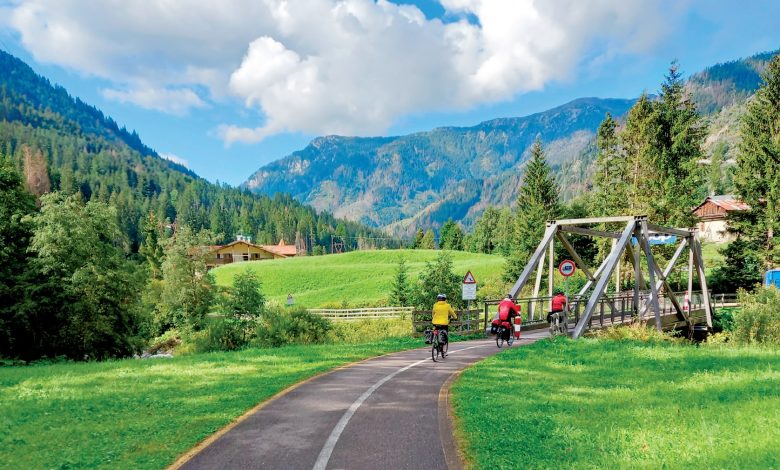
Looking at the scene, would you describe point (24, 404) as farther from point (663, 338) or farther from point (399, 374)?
point (663, 338)

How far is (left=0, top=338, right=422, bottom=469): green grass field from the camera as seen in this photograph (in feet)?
21.5

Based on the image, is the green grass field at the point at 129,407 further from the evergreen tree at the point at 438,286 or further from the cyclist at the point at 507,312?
the evergreen tree at the point at 438,286

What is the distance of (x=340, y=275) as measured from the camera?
79562 millimetres

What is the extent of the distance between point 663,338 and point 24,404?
19.1 metres

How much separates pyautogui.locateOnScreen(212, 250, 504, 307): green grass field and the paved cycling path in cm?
4591

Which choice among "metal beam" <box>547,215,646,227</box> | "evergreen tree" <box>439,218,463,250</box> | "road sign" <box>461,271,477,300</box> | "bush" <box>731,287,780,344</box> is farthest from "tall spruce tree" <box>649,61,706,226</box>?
"evergreen tree" <box>439,218,463,250</box>

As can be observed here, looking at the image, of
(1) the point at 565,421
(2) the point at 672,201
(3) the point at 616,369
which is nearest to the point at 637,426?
(1) the point at 565,421

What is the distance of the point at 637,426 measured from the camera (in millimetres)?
6660

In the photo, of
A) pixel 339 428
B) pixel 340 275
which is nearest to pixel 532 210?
pixel 340 275

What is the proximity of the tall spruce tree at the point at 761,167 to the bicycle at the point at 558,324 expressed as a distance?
1085 inches

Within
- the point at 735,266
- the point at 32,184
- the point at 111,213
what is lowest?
the point at 735,266

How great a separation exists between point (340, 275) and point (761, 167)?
2311 inches

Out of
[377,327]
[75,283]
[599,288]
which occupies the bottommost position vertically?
[377,327]

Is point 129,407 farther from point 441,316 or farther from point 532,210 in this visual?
point 532,210
